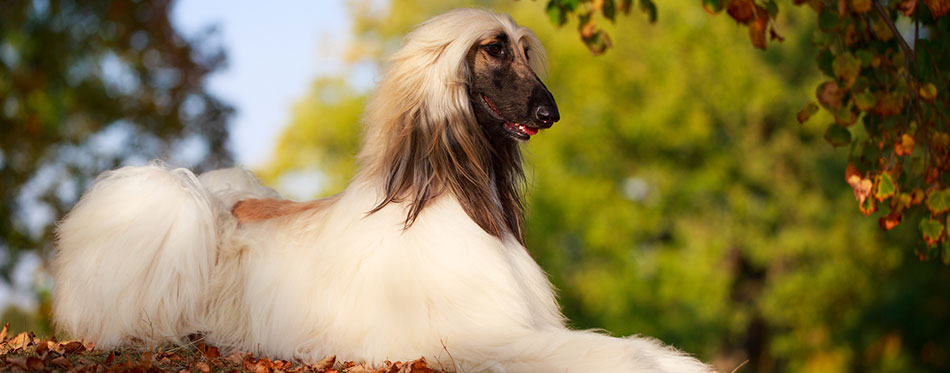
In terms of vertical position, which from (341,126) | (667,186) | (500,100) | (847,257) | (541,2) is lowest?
(847,257)

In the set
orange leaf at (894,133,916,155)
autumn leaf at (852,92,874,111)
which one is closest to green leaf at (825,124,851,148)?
autumn leaf at (852,92,874,111)

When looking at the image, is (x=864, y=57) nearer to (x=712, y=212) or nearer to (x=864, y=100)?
(x=864, y=100)

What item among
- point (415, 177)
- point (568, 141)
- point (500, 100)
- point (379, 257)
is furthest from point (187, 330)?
point (568, 141)

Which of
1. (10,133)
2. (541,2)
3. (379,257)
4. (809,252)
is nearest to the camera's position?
(379,257)

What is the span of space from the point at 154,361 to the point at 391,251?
3.49 feet

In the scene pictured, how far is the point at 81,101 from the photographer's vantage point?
1443cm

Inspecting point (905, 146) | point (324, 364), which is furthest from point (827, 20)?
point (324, 364)

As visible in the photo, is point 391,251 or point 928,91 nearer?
point 391,251

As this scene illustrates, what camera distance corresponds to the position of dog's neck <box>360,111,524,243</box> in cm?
386

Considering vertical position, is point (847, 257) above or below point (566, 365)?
below

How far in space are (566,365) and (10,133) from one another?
13.5m

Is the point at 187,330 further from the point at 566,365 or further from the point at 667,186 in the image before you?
the point at 667,186

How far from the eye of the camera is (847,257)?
65.0ft

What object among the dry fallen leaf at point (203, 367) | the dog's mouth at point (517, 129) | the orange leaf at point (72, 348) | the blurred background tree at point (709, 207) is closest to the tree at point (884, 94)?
the dog's mouth at point (517, 129)
